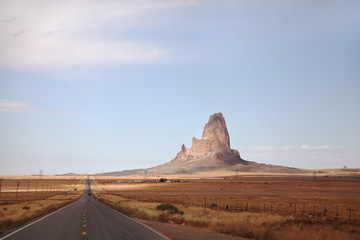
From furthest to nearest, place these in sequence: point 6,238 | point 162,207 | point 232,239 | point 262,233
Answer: point 162,207 → point 262,233 → point 232,239 → point 6,238

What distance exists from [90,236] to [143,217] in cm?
1436

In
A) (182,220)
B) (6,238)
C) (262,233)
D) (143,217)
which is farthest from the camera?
(143,217)

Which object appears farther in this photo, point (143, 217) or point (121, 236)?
point (143, 217)

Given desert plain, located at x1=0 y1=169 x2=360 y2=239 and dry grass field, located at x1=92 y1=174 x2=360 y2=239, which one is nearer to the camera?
dry grass field, located at x1=92 y1=174 x2=360 y2=239

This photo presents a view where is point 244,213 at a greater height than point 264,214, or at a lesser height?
lesser

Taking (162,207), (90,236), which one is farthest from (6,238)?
(162,207)

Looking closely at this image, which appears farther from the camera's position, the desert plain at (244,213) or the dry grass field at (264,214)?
the desert plain at (244,213)

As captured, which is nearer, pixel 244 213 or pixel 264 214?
pixel 264 214

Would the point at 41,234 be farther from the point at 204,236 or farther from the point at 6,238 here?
the point at 204,236

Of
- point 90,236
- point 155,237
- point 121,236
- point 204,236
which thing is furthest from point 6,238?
point 204,236

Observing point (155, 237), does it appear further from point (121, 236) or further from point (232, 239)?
point (232, 239)

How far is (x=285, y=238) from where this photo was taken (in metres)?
19.0

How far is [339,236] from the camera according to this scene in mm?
20625

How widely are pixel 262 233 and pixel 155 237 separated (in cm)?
600
